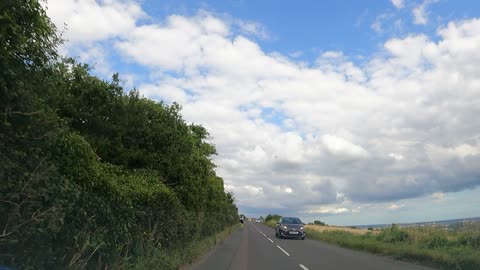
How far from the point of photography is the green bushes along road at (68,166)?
5867mm

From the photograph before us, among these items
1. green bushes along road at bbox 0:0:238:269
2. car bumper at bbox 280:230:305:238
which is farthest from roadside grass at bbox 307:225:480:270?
green bushes along road at bbox 0:0:238:269

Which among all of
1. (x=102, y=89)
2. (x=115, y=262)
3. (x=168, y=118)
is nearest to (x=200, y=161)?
(x=168, y=118)

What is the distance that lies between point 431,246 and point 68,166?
60.5ft

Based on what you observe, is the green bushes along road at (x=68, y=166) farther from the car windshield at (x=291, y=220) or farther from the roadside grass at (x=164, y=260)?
the car windshield at (x=291, y=220)

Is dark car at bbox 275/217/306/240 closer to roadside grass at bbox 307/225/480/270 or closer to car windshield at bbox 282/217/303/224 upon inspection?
car windshield at bbox 282/217/303/224

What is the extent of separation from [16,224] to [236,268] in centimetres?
1055

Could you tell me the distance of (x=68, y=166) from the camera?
819 centimetres

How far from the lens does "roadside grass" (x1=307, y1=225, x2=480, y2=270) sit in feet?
51.4

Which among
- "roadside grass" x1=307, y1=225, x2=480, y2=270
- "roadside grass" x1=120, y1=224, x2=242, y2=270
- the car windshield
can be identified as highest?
the car windshield

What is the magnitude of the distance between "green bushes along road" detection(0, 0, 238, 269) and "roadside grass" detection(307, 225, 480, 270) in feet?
30.4

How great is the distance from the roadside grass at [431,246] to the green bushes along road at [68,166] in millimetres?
9271

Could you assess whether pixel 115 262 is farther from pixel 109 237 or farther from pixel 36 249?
pixel 36 249

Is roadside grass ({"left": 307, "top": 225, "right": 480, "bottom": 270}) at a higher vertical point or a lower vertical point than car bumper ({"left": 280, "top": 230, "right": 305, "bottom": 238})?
lower

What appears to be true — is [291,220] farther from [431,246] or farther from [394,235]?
[431,246]
